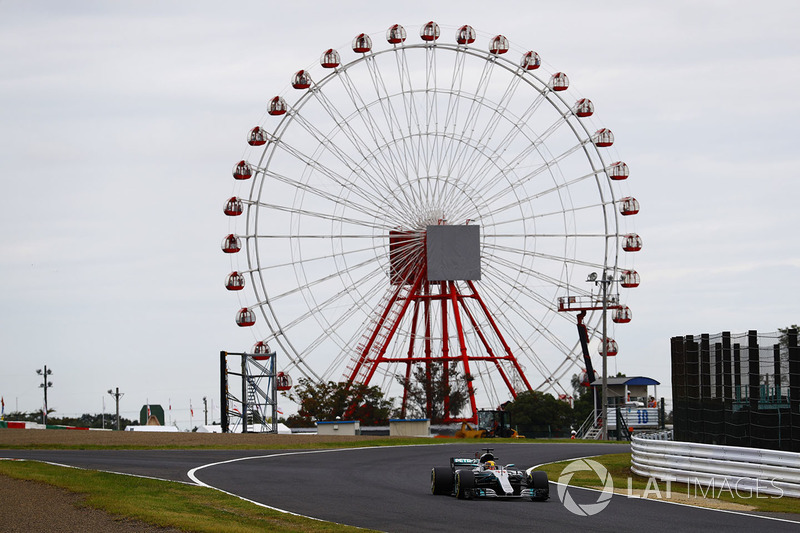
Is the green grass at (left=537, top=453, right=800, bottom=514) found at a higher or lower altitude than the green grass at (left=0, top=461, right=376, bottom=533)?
lower

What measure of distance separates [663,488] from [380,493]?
626 centimetres

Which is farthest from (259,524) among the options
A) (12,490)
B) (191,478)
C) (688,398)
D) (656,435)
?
(656,435)

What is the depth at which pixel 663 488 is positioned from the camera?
22.4 metres

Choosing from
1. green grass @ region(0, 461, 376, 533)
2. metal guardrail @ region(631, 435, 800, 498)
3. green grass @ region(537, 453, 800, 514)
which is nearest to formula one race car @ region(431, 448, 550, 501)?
green grass @ region(537, 453, 800, 514)

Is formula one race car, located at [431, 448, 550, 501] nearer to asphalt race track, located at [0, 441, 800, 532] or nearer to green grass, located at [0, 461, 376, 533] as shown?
asphalt race track, located at [0, 441, 800, 532]

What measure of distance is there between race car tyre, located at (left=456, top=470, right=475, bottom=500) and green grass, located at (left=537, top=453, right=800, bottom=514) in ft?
11.9

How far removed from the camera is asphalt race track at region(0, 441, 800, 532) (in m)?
15.5

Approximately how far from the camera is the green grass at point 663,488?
1901 centimetres

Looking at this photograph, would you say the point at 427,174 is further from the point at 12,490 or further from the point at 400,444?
the point at 12,490

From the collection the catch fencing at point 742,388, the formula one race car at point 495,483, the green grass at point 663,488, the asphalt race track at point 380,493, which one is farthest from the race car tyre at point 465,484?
the catch fencing at point 742,388

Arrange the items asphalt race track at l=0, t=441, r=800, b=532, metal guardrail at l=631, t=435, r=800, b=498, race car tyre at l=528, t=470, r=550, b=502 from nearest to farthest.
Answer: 1. asphalt race track at l=0, t=441, r=800, b=532
2. race car tyre at l=528, t=470, r=550, b=502
3. metal guardrail at l=631, t=435, r=800, b=498

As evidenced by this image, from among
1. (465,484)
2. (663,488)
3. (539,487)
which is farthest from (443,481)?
(663,488)

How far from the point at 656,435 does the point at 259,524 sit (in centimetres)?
3207

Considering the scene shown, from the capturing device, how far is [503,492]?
1888 cm
